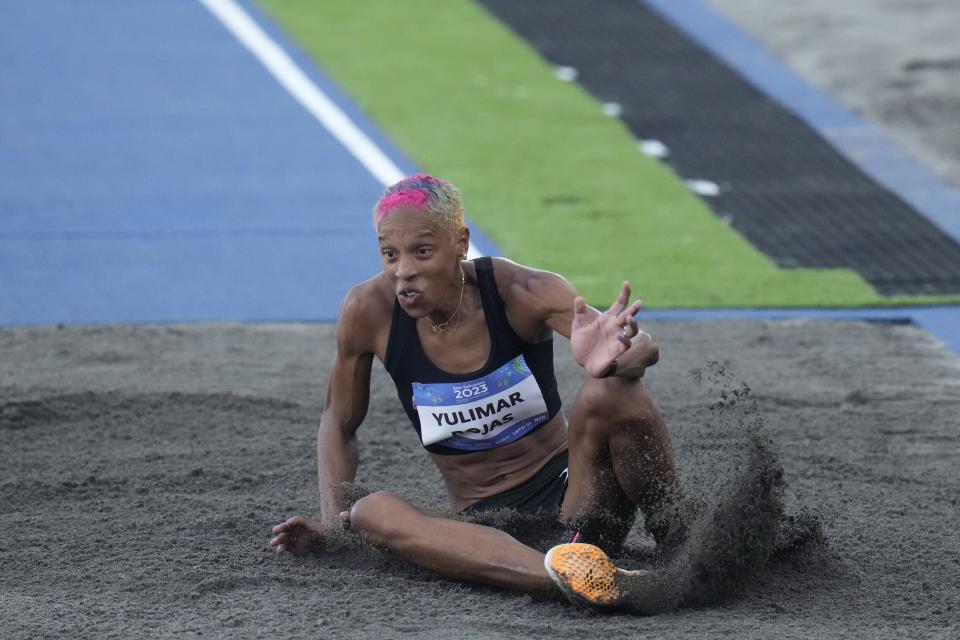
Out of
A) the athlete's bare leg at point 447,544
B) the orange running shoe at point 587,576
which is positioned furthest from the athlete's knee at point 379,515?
the orange running shoe at point 587,576

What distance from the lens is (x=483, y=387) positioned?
4691 mm

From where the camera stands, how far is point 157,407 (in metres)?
6.51

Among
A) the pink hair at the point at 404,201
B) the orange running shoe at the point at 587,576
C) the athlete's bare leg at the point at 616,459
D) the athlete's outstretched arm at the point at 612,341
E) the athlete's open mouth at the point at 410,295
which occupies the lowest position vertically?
→ the orange running shoe at the point at 587,576

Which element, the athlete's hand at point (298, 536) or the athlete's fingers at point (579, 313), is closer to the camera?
the athlete's fingers at point (579, 313)

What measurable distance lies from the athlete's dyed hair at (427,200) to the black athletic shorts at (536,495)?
89cm

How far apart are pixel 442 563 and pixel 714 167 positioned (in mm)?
6132

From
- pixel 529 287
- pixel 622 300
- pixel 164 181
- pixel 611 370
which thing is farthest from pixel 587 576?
pixel 164 181

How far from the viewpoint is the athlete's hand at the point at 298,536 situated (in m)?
4.64

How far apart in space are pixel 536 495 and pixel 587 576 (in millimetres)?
667

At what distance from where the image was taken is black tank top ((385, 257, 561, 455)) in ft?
15.5

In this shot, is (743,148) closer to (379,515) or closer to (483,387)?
(483,387)

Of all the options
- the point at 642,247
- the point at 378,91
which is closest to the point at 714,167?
the point at 642,247

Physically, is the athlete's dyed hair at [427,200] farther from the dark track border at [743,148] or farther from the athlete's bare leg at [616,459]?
the dark track border at [743,148]

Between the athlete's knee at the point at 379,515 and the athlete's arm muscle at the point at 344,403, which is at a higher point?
the athlete's arm muscle at the point at 344,403
